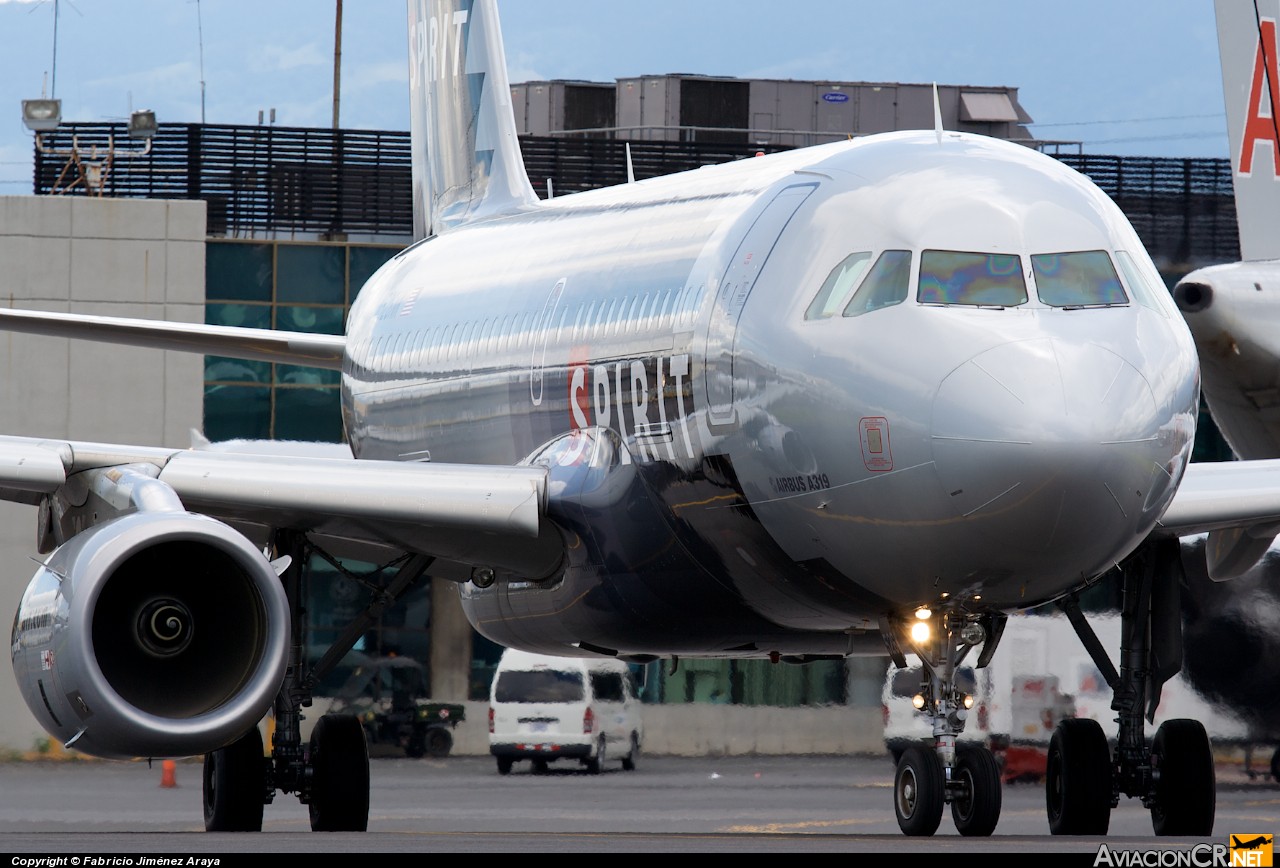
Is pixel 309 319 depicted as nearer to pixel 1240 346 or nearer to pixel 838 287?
pixel 1240 346

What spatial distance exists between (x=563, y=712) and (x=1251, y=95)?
399 inches

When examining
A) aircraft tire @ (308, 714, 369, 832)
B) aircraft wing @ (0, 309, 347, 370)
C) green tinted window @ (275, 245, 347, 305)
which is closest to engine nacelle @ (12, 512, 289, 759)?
aircraft tire @ (308, 714, 369, 832)

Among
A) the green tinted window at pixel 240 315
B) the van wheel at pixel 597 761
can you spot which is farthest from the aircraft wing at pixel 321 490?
the green tinted window at pixel 240 315

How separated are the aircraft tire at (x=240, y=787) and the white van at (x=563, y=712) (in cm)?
838

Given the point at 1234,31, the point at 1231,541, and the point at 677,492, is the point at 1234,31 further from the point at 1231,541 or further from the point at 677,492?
the point at 677,492

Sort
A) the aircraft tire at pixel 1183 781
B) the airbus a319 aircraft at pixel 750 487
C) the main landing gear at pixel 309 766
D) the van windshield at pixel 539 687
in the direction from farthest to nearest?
the van windshield at pixel 539 687
the main landing gear at pixel 309 766
the aircraft tire at pixel 1183 781
the airbus a319 aircraft at pixel 750 487

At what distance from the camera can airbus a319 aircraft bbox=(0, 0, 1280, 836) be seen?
11016mm

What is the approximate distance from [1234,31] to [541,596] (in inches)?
345

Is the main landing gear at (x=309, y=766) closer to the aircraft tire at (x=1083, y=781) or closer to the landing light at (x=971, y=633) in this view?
the aircraft tire at (x=1083, y=781)

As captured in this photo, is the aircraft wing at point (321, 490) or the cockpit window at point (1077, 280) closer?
the cockpit window at point (1077, 280)

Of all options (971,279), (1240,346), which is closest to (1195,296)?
(1240,346)

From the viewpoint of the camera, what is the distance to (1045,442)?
34.7 ft

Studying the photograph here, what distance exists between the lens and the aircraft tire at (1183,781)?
1479cm

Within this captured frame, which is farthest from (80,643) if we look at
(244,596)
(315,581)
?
(315,581)
